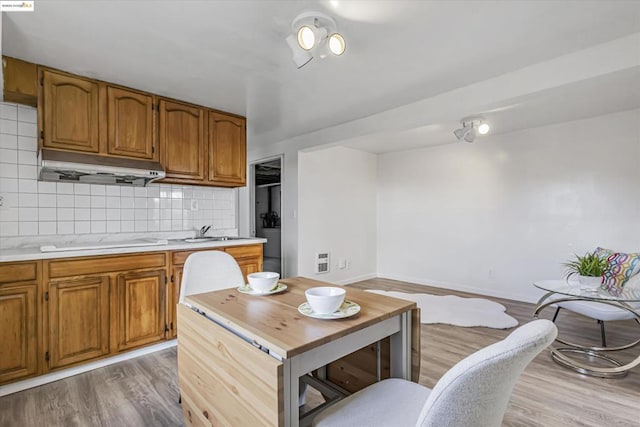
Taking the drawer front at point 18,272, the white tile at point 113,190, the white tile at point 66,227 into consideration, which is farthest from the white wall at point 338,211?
the drawer front at point 18,272

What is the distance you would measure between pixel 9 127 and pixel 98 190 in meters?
0.71

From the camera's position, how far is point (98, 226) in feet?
8.93

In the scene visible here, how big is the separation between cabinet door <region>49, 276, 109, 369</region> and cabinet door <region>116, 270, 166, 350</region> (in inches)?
3.8

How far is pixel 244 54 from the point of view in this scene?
2141 millimetres

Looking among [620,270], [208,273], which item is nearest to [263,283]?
[208,273]

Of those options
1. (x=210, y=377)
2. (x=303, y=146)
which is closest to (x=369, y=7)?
(x=210, y=377)

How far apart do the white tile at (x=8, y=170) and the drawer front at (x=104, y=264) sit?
858 millimetres

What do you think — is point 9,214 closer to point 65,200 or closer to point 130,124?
point 65,200

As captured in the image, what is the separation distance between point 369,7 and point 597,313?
8.87 ft

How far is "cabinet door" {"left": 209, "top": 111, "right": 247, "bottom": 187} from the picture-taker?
126 inches

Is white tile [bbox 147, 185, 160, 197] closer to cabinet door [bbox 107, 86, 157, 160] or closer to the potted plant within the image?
cabinet door [bbox 107, 86, 157, 160]

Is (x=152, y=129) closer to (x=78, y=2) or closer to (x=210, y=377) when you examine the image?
(x=78, y=2)

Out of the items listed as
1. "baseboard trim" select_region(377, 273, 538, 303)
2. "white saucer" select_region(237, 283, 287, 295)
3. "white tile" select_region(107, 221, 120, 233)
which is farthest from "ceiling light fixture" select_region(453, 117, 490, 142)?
"white tile" select_region(107, 221, 120, 233)

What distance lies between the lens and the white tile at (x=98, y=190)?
270cm
